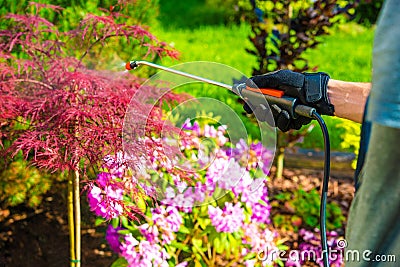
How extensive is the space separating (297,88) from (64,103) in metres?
0.89

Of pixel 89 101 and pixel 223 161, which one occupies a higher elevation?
pixel 89 101

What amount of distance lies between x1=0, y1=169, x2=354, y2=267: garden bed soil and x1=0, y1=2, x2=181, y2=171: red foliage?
2.71 feet

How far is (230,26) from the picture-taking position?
7.48 metres

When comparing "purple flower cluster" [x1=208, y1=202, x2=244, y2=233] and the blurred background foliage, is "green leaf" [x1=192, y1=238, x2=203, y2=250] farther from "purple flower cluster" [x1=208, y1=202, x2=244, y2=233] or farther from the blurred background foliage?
the blurred background foliage

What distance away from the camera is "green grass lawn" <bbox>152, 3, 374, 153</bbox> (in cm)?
557

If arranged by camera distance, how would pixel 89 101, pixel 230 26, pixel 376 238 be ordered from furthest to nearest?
pixel 230 26, pixel 89 101, pixel 376 238

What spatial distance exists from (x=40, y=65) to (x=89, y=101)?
381 mm

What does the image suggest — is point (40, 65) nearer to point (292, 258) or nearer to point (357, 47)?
point (292, 258)

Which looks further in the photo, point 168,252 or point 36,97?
point 168,252

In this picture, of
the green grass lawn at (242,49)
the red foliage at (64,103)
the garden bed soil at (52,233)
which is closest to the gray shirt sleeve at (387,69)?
the red foliage at (64,103)

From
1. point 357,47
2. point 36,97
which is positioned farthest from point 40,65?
point 357,47

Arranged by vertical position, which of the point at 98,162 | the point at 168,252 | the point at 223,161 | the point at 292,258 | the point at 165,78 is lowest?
the point at 292,258

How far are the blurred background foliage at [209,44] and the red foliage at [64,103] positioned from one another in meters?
0.21

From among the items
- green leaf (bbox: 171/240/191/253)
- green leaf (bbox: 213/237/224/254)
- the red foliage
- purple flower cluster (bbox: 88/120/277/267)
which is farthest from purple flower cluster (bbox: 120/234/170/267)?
the red foliage
